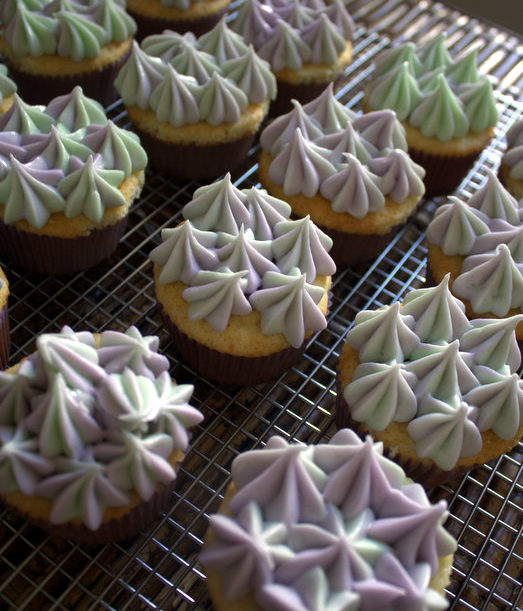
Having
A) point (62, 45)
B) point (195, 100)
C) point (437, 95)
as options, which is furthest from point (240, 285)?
point (62, 45)

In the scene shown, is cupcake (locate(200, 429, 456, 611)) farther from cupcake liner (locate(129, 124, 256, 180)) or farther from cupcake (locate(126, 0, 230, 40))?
cupcake (locate(126, 0, 230, 40))

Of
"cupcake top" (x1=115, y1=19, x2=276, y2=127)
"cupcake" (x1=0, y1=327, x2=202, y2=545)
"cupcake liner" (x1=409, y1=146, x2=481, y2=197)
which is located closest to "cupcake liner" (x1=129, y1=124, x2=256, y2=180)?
"cupcake top" (x1=115, y1=19, x2=276, y2=127)

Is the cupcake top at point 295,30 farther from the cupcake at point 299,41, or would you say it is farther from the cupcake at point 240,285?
the cupcake at point 240,285

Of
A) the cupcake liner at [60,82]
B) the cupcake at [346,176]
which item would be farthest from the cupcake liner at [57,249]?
the cupcake liner at [60,82]

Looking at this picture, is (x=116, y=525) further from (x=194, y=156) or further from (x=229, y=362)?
(x=194, y=156)

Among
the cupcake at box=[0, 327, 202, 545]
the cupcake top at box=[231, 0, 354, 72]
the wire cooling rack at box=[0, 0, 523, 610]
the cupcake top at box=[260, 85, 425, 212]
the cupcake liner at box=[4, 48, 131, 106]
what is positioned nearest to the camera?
the cupcake at box=[0, 327, 202, 545]

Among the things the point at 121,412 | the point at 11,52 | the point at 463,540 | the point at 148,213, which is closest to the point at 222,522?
the point at 121,412
